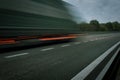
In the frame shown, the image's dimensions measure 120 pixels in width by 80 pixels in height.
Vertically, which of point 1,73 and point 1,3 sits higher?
point 1,3

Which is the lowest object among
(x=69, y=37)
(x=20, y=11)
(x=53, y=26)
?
(x=69, y=37)

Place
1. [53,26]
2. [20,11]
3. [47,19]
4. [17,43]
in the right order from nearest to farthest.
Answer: [17,43], [20,11], [47,19], [53,26]

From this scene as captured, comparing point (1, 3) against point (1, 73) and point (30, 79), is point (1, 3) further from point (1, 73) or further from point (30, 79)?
point (30, 79)

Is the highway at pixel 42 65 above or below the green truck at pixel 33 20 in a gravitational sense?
below

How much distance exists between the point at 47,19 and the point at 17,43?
5148mm

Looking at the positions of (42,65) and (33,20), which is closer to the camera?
(42,65)

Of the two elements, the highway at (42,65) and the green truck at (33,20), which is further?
the green truck at (33,20)

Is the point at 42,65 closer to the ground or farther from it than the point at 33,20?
closer to the ground

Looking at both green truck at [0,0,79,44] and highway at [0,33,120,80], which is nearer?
highway at [0,33,120,80]

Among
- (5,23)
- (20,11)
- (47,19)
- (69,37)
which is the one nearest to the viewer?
(5,23)

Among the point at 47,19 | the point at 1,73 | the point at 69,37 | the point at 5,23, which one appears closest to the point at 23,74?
the point at 1,73

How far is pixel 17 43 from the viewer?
1108 cm

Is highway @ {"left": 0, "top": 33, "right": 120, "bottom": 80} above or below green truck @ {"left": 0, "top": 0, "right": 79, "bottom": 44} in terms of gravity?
below

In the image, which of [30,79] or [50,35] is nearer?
[30,79]
